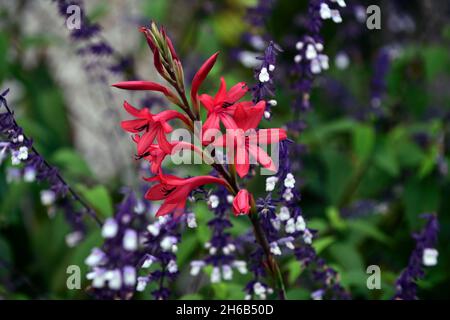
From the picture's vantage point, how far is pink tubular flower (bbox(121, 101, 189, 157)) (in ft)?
5.01

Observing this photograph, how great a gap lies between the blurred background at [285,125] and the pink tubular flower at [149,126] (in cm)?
76

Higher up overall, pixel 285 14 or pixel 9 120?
pixel 285 14

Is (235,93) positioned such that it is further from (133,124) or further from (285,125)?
(285,125)

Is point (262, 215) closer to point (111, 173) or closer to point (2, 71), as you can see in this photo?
point (2, 71)

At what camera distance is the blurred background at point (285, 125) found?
274 cm

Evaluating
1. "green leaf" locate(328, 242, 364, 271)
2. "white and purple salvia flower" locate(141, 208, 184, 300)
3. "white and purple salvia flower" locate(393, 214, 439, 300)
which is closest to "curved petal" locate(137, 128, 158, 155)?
"white and purple salvia flower" locate(141, 208, 184, 300)

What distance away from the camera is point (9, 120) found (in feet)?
5.83

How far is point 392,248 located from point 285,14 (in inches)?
76.8

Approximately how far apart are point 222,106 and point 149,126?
0.18 metres

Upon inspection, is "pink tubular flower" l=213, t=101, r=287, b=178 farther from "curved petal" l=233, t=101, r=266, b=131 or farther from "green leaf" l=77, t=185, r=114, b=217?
"green leaf" l=77, t=185, r=114, b=217

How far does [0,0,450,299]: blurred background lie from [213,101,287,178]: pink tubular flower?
757 mm

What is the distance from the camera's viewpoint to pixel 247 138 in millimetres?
1580

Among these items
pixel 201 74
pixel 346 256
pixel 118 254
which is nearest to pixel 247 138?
pixel 201 74
